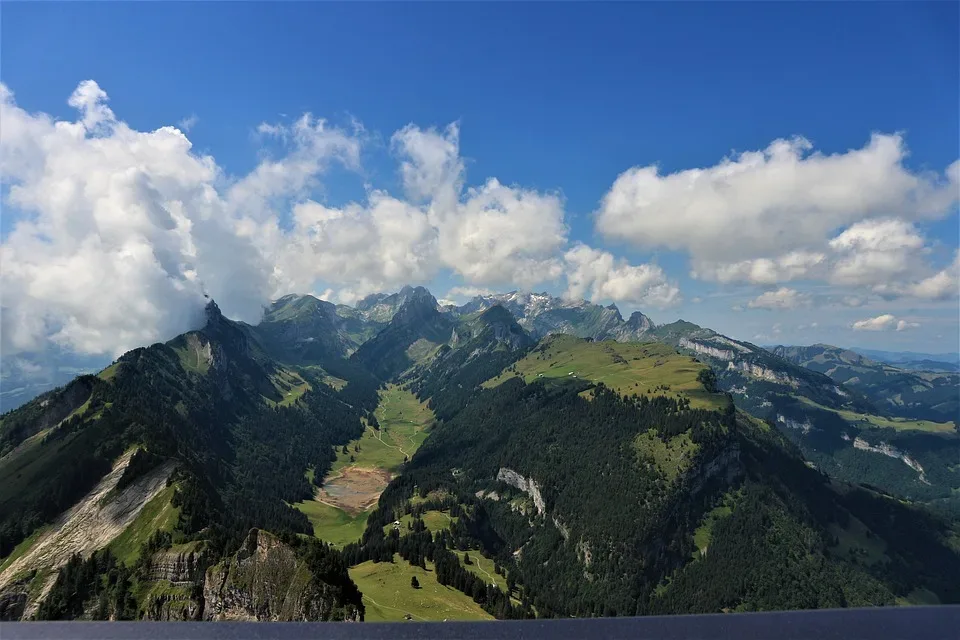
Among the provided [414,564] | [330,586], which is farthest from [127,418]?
[330,586]

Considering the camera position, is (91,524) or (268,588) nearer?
(268,588)

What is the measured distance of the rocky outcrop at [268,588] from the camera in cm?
6375

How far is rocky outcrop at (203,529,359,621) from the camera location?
2510 inches

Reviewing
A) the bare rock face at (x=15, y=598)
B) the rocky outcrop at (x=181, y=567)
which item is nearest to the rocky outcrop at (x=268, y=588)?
the rocky outcrop at (x=181, y=567)

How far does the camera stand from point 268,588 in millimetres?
67000

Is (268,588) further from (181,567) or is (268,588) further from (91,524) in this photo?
(91,524)

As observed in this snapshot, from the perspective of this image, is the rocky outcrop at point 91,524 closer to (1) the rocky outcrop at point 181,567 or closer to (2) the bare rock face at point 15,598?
(2) the bare rock face at point 15,598

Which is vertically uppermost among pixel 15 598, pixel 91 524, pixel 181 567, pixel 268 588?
pixel 91 524

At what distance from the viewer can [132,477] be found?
12219 centimetres

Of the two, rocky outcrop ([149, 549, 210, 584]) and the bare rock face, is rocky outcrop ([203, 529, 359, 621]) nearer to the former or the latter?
rocky outcrop ([149, 549, 210, 584])

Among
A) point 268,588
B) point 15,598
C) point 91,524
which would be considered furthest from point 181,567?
point 91,524

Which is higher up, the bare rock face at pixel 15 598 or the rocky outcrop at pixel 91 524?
the rocky outcrop at pixel 91 524

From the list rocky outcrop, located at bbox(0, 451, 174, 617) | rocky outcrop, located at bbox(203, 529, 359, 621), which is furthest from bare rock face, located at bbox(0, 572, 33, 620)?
rocky outcrop, located at bbox(203, 529, 359, 621)

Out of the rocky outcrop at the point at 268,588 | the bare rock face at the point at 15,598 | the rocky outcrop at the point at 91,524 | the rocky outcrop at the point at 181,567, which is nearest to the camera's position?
the rocky outcrop at the point at 268,588
